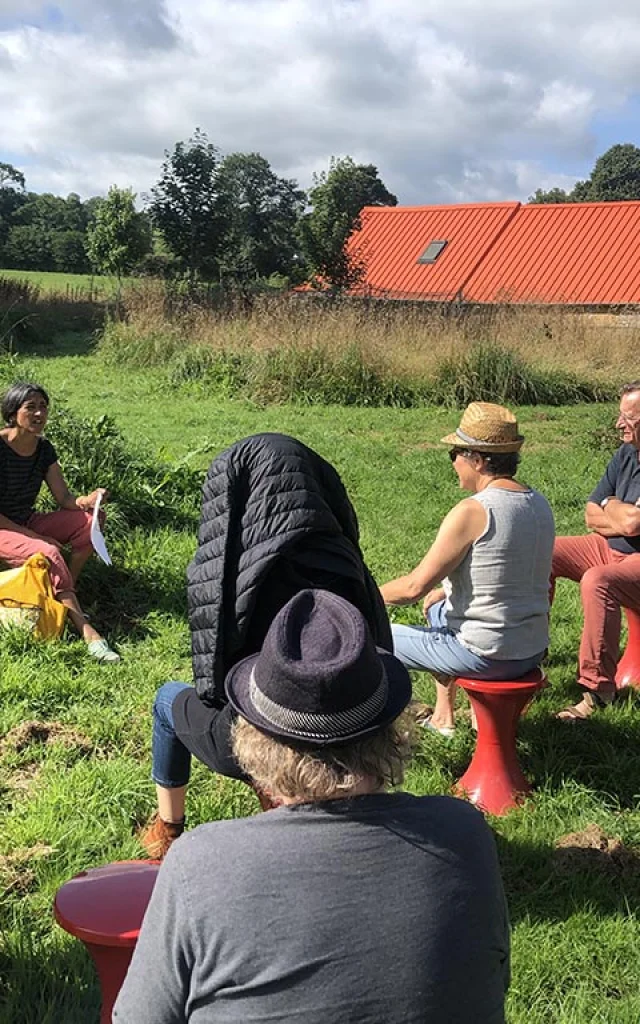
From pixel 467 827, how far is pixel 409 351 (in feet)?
42.6

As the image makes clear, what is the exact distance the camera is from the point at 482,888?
1.41m

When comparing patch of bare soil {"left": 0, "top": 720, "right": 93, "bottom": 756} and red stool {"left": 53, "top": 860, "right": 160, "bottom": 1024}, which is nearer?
red stool {"left": 53, "top": 860, "right": 160, "bottom": 1024}

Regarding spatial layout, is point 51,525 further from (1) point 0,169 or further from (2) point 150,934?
(1) point 0,169

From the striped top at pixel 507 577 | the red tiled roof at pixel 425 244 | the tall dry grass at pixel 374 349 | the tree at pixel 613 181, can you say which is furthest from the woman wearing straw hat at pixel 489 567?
the tree at pixel 613 181

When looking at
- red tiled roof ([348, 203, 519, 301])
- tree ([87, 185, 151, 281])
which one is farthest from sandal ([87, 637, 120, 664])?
tree ([87, 185, 151, 281])

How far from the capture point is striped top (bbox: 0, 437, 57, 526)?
5055mm

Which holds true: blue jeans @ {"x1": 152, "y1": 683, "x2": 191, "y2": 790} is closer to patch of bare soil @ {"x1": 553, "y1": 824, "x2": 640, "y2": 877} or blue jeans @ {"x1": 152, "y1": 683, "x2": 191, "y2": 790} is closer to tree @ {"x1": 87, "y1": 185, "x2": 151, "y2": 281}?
patch of bare soil @ {"x1": 553, "y1": 824, "x2": 640, "y2": 877}

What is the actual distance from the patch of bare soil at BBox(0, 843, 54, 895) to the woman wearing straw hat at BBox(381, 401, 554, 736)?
159 cm

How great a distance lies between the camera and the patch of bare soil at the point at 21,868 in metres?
2.90

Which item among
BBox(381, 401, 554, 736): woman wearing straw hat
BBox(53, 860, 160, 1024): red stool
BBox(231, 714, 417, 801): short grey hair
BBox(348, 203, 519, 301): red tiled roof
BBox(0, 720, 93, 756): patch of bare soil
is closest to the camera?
BBox(231, 714, 417, 801): short grey hair

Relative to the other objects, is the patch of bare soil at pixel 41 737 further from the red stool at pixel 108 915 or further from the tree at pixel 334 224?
the tree at pixel 334 224

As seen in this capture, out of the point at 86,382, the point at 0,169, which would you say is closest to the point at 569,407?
the point at 86,382

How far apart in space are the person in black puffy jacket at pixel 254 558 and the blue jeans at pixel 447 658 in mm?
958

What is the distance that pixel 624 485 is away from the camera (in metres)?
4.66
